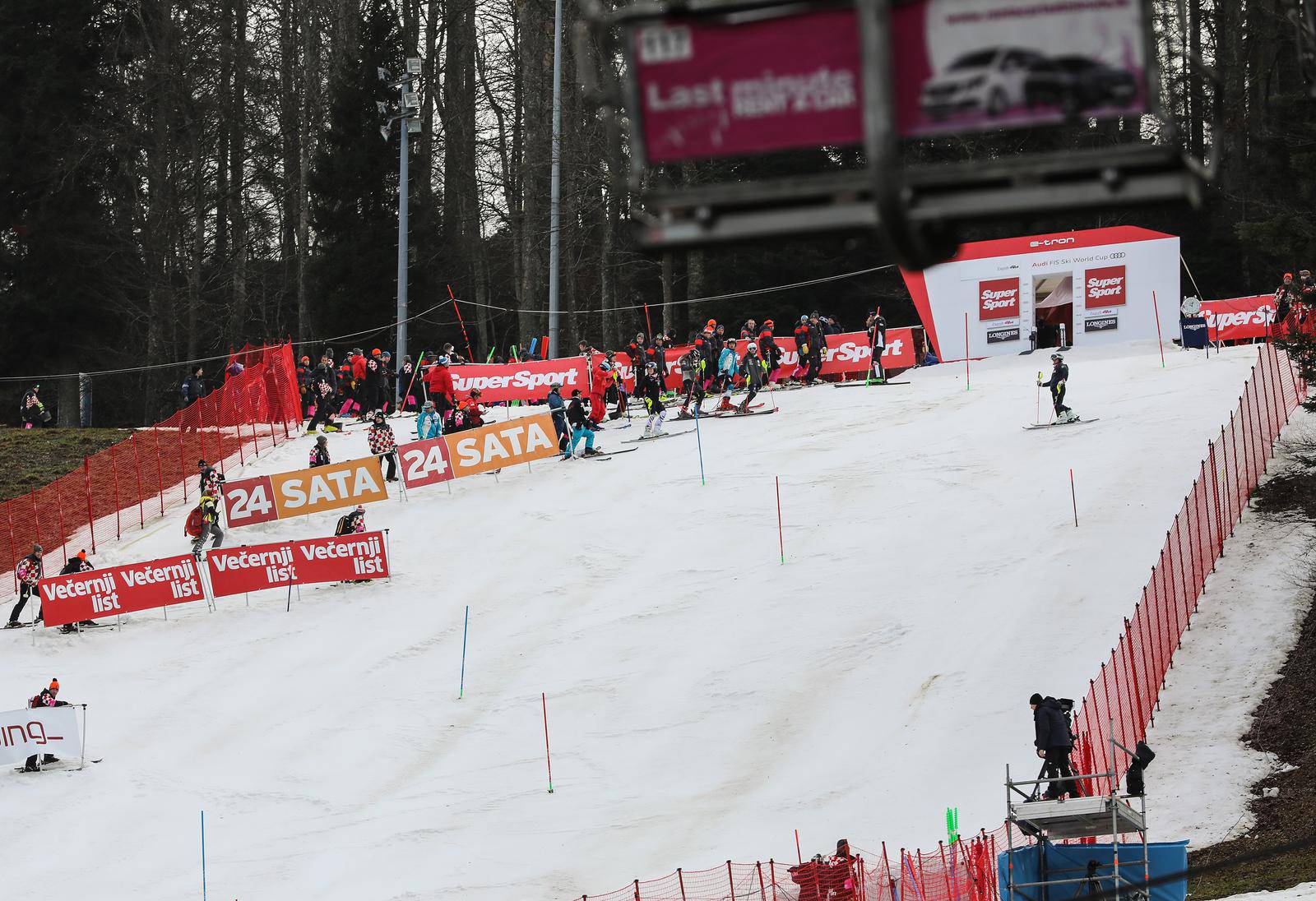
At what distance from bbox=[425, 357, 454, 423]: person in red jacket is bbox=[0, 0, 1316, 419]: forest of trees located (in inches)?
540

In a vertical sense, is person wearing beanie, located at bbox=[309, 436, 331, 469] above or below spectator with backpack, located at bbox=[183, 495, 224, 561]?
above

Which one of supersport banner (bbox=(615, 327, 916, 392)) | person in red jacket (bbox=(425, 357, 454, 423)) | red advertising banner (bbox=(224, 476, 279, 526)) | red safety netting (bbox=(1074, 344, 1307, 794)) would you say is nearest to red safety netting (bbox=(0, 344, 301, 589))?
red advertising banner (bbox=(224, 476, 279, 526))

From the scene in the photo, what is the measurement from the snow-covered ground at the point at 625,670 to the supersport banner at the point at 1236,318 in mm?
7003

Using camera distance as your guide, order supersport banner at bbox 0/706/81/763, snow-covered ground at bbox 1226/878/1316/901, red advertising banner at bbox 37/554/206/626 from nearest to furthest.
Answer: snow-covered ground at bbox 1226/878/1316/901, supersport banner at bbox 0/706/81/763, red advertising banner at bbox 37/554/206/626

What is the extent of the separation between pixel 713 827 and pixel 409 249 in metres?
39.0

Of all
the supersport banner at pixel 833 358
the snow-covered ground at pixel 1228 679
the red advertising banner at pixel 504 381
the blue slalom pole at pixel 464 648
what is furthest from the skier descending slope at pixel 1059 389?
the red advertising banner at pixel 504 381

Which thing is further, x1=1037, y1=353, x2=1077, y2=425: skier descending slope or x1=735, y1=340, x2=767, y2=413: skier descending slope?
x1=735, y1=340, x2=767, y2=413: skier descending slope

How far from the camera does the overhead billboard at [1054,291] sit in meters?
38.2

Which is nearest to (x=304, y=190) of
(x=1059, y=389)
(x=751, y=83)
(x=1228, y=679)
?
(x=1059, y=389)

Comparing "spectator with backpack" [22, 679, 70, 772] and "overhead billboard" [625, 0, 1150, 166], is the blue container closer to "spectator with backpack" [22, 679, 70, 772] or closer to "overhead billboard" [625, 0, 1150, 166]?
"overhead billboard" [625, 0, 1150, 166]

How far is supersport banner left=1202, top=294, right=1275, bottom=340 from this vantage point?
40344mm

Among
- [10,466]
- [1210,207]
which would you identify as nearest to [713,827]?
[10,466]

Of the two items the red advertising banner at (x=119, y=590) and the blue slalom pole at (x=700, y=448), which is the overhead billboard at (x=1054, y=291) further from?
the red advertising banner at (x=119, y=590)

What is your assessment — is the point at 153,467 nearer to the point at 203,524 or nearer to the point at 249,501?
the point at 249,501
